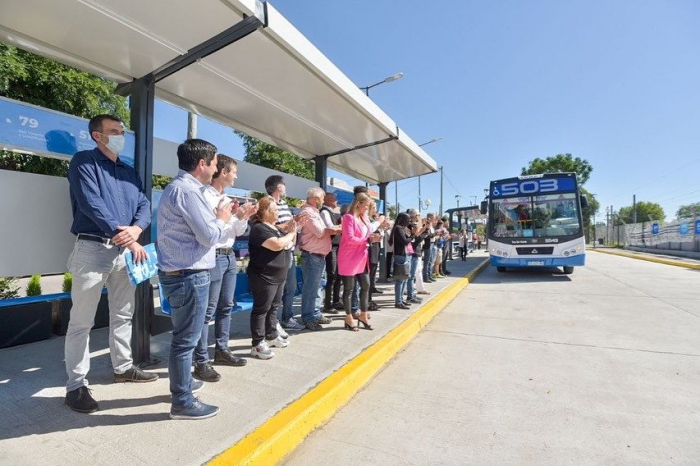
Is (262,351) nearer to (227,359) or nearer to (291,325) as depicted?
(227,359)

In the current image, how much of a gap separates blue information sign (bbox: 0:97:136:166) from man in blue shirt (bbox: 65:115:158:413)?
2.00 ft

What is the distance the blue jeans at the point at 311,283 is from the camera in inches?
176

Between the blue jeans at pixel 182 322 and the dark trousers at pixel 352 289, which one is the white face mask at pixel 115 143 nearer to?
the blue jeans at pixel 182 322

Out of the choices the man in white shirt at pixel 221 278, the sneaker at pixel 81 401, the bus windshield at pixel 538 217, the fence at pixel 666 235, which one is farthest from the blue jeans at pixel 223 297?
the fence at pixel 666 235

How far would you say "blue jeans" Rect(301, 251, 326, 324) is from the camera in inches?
176

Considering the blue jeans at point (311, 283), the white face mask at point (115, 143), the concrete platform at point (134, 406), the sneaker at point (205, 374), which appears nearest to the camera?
the concrete platform at point (134, 406)

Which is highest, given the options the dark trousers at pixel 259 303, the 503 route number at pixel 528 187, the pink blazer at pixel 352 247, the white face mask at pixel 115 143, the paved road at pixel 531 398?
the 503 route number at pixel 528 187

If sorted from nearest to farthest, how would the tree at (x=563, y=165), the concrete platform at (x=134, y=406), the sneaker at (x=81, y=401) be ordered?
the concrete platform at (x=134, y=406) → the sneaker at (x=81, y=401) → the tree at (x=563, y=165)

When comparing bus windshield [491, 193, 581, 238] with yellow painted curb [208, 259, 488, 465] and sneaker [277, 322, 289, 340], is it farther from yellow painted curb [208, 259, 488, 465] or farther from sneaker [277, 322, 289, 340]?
sneaker [277, 322, 289, 340]

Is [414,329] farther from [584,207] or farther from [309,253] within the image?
[584,207]

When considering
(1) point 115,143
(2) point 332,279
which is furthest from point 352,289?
(1) point 115,143

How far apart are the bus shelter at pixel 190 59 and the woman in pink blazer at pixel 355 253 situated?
141 cm

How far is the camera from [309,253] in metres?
4.50

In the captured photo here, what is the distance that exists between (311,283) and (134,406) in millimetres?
2369
